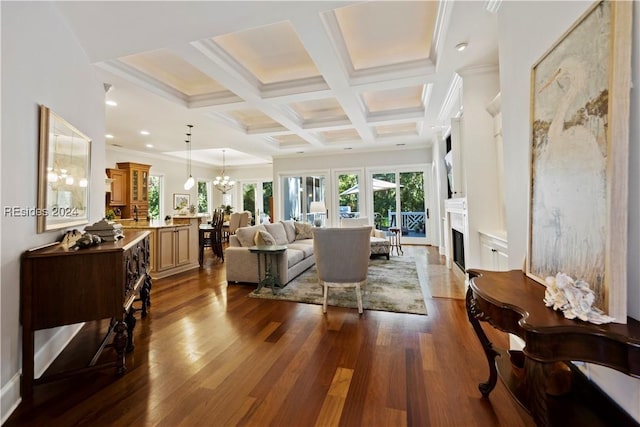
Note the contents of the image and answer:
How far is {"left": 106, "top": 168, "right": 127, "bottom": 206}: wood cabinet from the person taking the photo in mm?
6516

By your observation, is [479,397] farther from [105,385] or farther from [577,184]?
[105,385]

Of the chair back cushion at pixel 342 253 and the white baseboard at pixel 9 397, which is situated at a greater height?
the chair back cushion at pixel 342 253


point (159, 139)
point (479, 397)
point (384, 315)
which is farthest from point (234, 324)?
point (159, 139)

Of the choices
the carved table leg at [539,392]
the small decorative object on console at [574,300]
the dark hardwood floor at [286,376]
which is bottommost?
the dark hardwood floor at [286,376]

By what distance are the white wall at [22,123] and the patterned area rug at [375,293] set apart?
2.19 meters

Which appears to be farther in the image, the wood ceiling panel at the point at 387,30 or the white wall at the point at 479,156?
the white wall at the point at 479,156

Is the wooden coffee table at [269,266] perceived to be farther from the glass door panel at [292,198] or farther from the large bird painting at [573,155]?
the glass door panel at [292,198]

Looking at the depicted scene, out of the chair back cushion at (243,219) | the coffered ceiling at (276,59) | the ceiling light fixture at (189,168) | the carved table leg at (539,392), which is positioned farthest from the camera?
the chair back cushion at (243,219)

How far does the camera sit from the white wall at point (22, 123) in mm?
1526

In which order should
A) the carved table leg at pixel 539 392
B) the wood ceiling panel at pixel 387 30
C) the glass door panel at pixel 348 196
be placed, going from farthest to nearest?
the glass door panel at pixel 348 196 → the wood ceiling panel at pixel 387 30 → the carved table leg at pixel 539 392

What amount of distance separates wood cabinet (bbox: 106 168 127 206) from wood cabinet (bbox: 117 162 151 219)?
6 cm

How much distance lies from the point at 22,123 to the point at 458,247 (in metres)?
5.07

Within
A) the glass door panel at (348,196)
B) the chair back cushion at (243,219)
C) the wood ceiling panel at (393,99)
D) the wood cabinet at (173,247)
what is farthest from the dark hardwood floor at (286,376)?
the glass door panel at (348,196)

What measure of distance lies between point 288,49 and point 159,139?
14.4 feet
